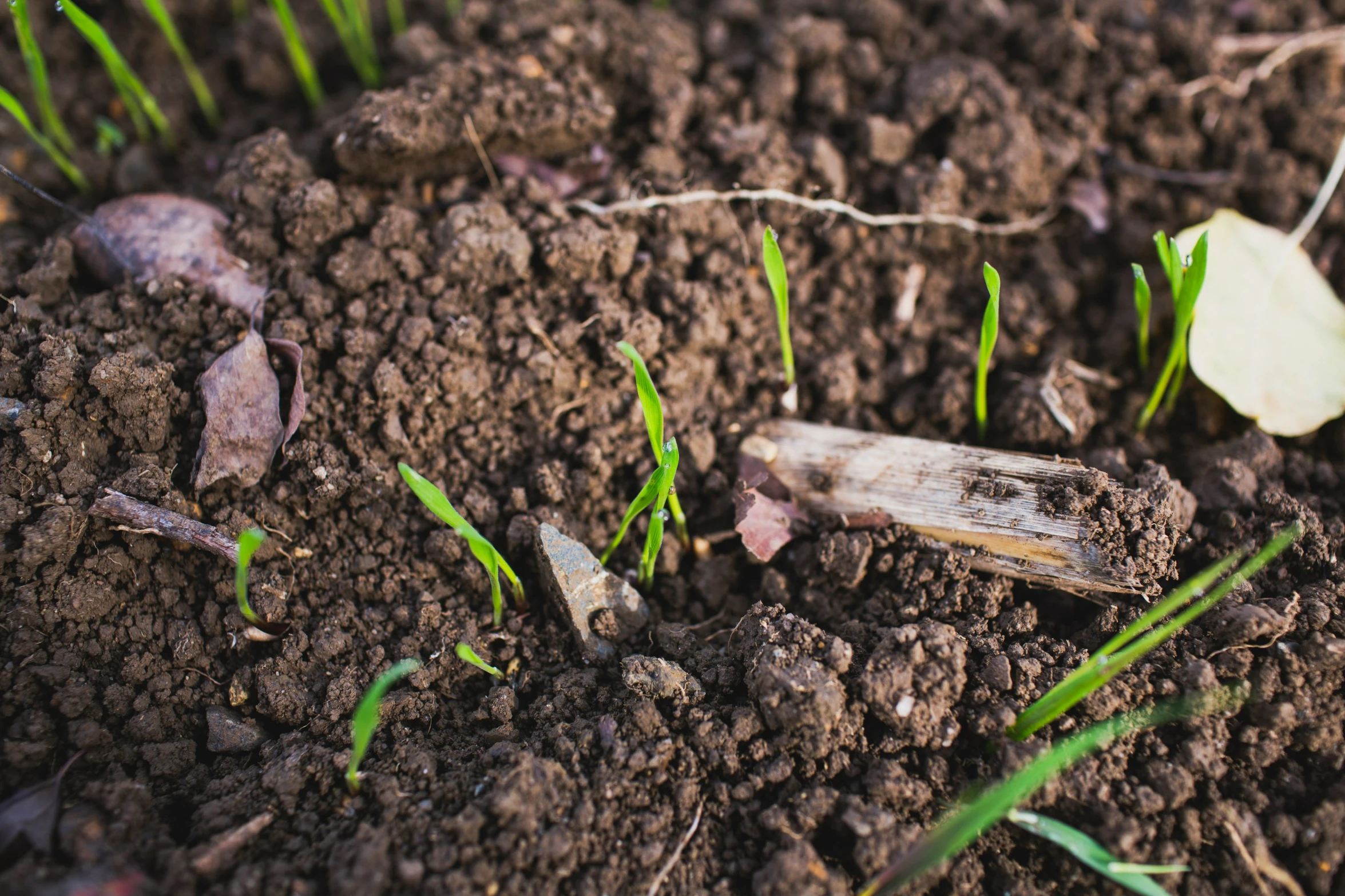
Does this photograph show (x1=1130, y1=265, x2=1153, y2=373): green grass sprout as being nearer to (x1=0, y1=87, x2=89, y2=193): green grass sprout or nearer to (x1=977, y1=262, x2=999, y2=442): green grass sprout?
(x1=977, y1=262, x2=999, y2=442): green grass sprout

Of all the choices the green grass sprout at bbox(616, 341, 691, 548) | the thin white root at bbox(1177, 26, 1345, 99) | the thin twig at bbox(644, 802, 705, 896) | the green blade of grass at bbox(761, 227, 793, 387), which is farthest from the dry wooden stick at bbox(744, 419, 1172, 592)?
the thin white root at bbox(1177, 26, 1345, 99)

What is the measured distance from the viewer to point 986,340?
1.79 metres

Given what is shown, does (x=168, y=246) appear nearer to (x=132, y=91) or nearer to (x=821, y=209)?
(x=132, y=91)

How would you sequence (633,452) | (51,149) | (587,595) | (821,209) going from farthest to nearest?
(821,209) < (51,149) < (633,452) < (587,595)

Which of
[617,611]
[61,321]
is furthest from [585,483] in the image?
[61,321]

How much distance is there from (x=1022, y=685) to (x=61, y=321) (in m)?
2.26

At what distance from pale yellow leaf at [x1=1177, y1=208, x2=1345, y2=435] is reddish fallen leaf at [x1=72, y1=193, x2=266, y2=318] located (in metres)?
2.40

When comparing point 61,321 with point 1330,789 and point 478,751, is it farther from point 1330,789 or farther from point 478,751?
point 1330,789

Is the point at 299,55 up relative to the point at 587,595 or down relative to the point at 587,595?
up

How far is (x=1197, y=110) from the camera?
2490 mm

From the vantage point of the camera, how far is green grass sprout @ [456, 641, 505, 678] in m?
1.49

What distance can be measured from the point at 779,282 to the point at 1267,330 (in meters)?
1.38

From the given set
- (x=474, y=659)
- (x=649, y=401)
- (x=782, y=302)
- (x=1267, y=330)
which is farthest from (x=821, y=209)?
(x=474, y=659)

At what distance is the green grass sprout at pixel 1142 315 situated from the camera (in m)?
1.86
